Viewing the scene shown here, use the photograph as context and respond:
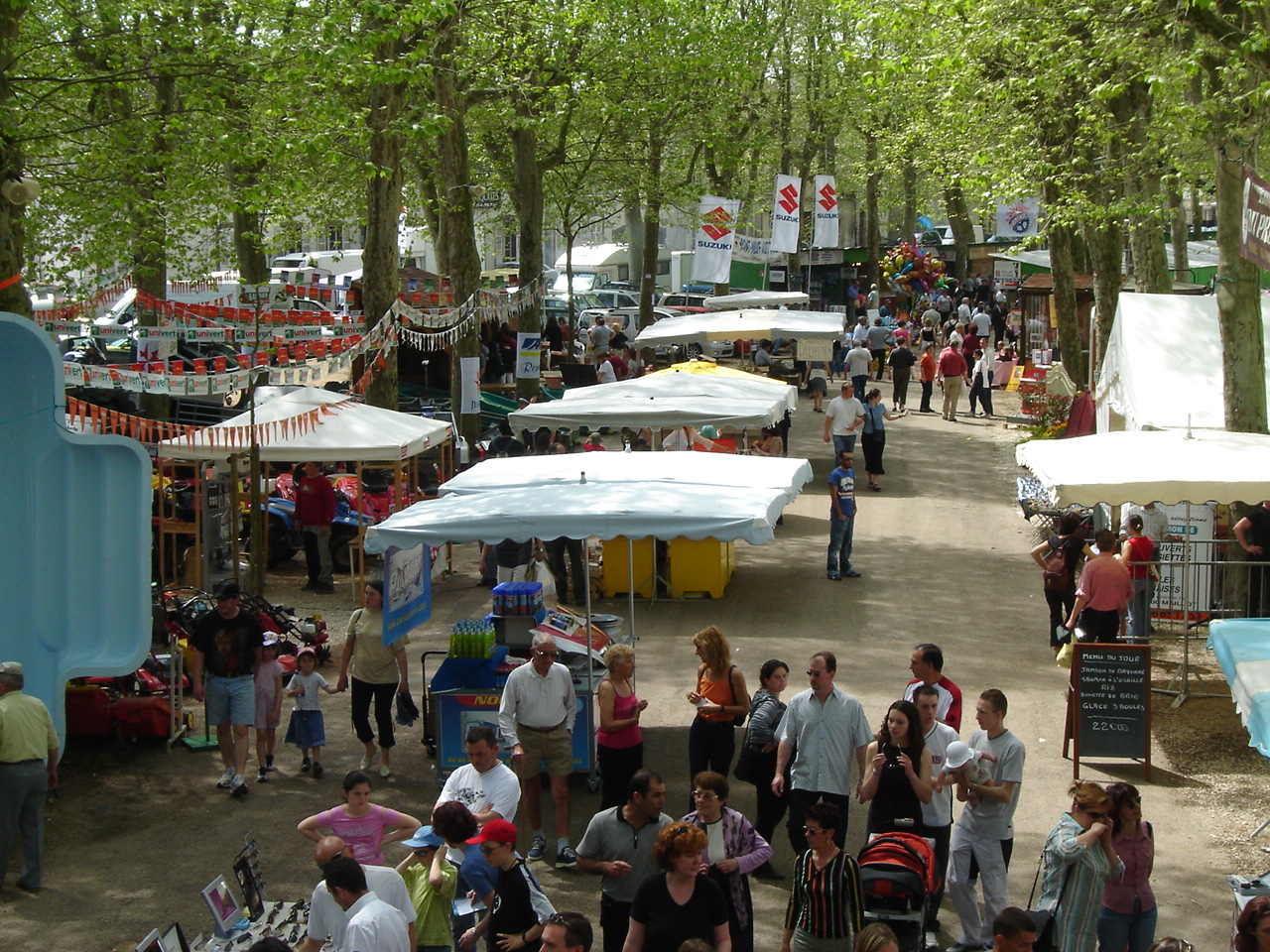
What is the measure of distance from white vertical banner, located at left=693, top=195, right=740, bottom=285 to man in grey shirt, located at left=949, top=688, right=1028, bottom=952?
76.5 feet

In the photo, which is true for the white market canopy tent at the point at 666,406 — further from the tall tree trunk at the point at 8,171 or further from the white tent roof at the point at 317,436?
the tall tree trunk at the point at 8,171

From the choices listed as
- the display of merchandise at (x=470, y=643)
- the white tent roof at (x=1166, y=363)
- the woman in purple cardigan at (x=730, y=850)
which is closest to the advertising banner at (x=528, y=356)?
the white tent roof at (x=1166, y=363)

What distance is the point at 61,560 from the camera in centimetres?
883

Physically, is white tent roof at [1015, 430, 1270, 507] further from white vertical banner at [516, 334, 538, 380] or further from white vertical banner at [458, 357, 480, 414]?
white vertical banner at [516, 334, 538, 380]

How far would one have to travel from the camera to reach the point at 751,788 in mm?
9148

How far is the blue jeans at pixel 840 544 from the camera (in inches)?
585

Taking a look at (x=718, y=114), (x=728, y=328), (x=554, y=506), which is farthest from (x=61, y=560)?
(x=718, y=114)

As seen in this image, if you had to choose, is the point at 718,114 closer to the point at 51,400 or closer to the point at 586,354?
the point at 586,354

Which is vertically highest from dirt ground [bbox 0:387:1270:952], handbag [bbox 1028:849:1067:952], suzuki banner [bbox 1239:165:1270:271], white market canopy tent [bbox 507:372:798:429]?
suzuki banner [bbox 1239:165:1270:271]

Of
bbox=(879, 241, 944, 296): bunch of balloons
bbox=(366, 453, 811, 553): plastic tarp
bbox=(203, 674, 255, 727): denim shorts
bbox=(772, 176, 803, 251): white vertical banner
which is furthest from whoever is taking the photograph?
bbox=(879, 241, 944, 296): bunch of balloons

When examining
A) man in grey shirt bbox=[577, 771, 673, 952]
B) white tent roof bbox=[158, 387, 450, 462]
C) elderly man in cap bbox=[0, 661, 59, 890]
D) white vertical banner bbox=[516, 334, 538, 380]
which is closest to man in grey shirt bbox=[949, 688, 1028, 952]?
man in grey shirt bbox=[577, 771, 673, 952]

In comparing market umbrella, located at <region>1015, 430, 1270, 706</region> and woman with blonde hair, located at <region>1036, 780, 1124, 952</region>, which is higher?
market umbrella, located at <region>1015, 430, 1270, 706</region>

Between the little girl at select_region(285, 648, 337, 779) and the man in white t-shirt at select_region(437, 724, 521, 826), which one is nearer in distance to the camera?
the man in white t-shirt at select_region(437, 724, 521, 826)

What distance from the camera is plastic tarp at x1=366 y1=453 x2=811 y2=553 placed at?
351 inches
